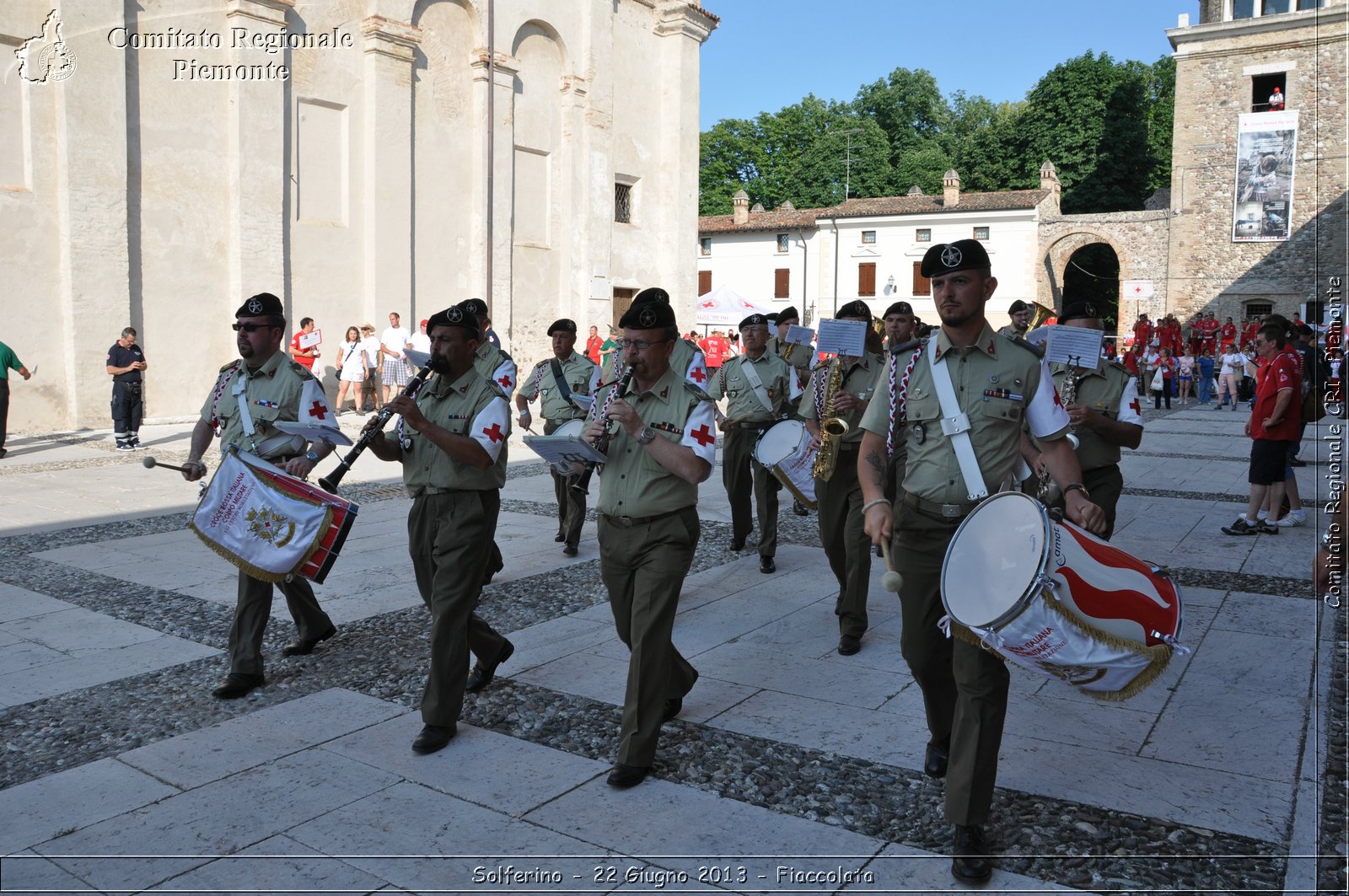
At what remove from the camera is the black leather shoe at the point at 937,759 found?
13.8 feet

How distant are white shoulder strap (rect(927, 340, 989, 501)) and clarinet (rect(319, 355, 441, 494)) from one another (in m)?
2.23

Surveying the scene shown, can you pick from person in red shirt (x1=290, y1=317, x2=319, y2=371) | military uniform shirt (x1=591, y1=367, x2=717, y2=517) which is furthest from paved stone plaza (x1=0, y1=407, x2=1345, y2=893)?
person in red shirt (x1=290, y1=317, x2=319, y2=371)

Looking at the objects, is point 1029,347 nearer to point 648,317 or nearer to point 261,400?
point 648,317

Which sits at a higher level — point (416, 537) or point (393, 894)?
point (416, 537)

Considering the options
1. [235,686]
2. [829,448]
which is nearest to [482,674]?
[235,686]

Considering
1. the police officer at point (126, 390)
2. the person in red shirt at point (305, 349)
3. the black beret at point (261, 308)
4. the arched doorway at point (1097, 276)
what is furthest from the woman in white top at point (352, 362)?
the arched doorway at point (1097, 276)

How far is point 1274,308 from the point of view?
41.0 metres

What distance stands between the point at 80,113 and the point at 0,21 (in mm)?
1643

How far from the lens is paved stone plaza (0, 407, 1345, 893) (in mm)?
3531

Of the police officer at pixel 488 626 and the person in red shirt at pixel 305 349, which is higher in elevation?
the person in red shirt at pixel 305 349

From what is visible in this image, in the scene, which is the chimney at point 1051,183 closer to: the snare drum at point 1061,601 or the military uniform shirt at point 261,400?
the military uniform shirt at point 261,400

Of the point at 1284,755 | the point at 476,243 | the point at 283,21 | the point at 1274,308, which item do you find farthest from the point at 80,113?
the point at 1274,308

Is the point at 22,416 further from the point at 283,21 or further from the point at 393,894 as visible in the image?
the point at 393,894

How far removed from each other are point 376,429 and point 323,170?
1812 centimetres
